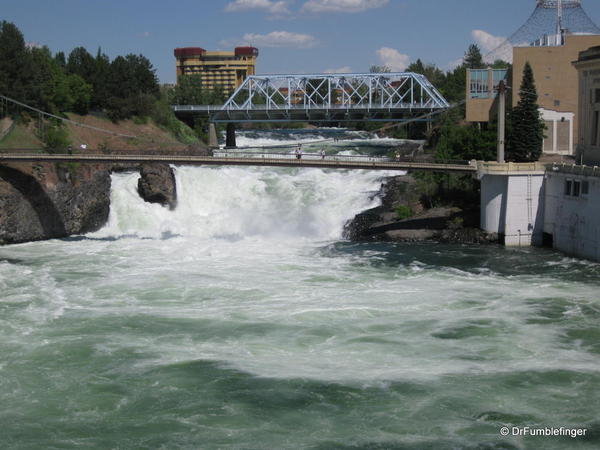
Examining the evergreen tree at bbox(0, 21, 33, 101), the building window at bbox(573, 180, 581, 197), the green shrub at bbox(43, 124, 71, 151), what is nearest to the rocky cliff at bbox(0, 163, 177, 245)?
the green shrub at bbox(43, 124, 71, 151)

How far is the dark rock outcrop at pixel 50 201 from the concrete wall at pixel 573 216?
90.8 feet

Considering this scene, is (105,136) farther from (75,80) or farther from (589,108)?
(589,108)

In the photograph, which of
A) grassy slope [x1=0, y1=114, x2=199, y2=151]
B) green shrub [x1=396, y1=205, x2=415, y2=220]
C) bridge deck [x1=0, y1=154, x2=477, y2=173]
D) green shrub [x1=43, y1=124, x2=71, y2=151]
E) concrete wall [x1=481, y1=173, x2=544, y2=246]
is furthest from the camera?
grassy slope [x1=0, y1=114, x2=199, y2=151]

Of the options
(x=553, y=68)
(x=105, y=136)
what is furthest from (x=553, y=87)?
(x=105, y=136)

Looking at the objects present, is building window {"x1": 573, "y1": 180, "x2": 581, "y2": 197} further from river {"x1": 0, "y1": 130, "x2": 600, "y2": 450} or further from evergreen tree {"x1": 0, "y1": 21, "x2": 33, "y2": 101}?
evergreen tree {"x1": 0, "y1": 21, "x2": 33, "y2": 101}

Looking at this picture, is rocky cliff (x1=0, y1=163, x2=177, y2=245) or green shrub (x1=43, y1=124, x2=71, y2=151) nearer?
rocky cliff (x1=0, y1=163, x2=177, y2=245)

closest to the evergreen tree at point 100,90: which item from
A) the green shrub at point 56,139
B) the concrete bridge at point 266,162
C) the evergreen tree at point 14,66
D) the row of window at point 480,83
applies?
the evergreen tree at point 14,66

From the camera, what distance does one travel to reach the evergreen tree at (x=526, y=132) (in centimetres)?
5073

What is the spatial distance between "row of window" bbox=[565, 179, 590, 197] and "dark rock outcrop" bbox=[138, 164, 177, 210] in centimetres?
2556

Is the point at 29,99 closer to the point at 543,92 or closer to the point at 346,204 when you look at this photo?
the point at 346,204

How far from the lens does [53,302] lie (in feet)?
105

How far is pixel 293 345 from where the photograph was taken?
2631 cm

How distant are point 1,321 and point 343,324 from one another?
12.5 meters

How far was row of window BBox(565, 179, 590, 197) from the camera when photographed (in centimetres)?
4098
